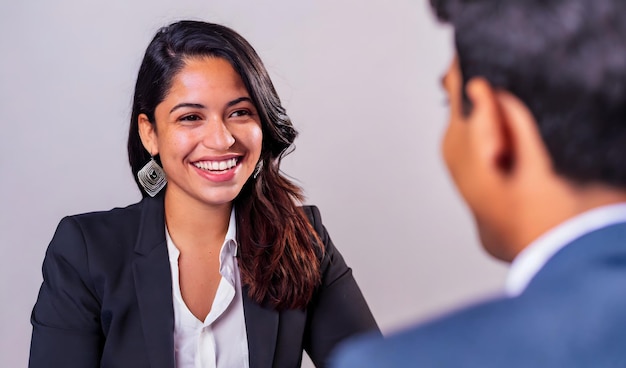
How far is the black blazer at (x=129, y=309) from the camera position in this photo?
1869 mm

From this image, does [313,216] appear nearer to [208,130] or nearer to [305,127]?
[208,130]

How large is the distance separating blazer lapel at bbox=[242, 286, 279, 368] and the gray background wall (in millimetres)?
939

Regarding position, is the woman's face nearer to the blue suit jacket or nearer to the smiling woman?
the smiling woman

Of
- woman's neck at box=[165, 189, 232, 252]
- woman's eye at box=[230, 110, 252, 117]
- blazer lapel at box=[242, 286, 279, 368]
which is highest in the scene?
woman's eye at box=[230, 110, 252, 117]

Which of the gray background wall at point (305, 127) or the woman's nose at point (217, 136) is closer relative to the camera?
the woman's nose at point (217, 136)

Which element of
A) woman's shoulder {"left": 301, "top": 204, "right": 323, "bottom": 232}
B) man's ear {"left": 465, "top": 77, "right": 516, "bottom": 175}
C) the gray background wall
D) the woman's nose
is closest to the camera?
man's ear {"left": 465, "top": 77, "right": 516, "bottom": 175}

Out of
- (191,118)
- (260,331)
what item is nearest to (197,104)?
(191,118)

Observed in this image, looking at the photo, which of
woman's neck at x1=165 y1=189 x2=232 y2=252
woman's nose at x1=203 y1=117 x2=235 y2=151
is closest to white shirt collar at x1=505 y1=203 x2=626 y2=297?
woman's nose at x1=203 y1=117 x2=235 y2=151

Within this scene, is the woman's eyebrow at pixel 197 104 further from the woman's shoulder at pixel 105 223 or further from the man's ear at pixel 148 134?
the woman's shoulder at pixel 105 223

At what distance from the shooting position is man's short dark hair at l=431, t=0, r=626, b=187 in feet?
2.35

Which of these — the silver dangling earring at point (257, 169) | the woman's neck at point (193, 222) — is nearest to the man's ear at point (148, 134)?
the woman's neck at point (193, 222)

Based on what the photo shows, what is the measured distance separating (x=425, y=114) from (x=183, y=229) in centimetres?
124

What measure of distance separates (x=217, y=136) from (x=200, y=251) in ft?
0.99

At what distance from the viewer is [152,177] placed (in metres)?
2.03
